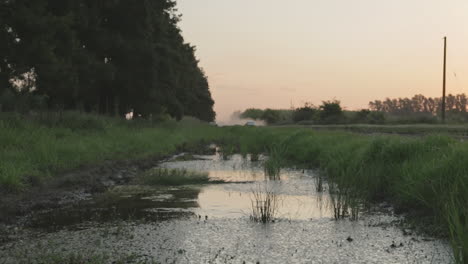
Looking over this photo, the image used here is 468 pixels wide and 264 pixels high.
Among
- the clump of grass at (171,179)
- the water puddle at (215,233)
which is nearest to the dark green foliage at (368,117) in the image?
the clump of grass at (171,179)

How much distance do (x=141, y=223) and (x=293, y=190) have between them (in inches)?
160

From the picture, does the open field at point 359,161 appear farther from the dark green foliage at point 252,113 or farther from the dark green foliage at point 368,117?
the dark green foliage at point 252,113

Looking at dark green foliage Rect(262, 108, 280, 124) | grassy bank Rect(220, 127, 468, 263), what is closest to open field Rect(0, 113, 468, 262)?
grassy bank Rect(220, 127, 468, 263)

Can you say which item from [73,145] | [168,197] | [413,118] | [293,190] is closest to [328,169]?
[293,190]

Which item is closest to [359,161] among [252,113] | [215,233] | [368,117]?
[215,233]

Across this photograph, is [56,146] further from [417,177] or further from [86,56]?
[86,56]

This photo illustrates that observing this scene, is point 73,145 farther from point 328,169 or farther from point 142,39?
point 142,39

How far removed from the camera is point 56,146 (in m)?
12.8

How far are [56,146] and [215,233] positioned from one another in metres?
7.91

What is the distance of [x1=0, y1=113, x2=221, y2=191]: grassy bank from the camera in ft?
31.9

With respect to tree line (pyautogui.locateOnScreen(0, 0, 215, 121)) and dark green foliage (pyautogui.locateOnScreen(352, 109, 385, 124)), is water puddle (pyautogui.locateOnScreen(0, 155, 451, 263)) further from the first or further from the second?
dark green foliage (pyautogui.locateOnScreen(352, 109, 385, 124))

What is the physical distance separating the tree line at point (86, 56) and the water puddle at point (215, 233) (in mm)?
12704

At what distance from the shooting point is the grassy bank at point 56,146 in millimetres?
9734

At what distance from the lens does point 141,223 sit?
7055mm
